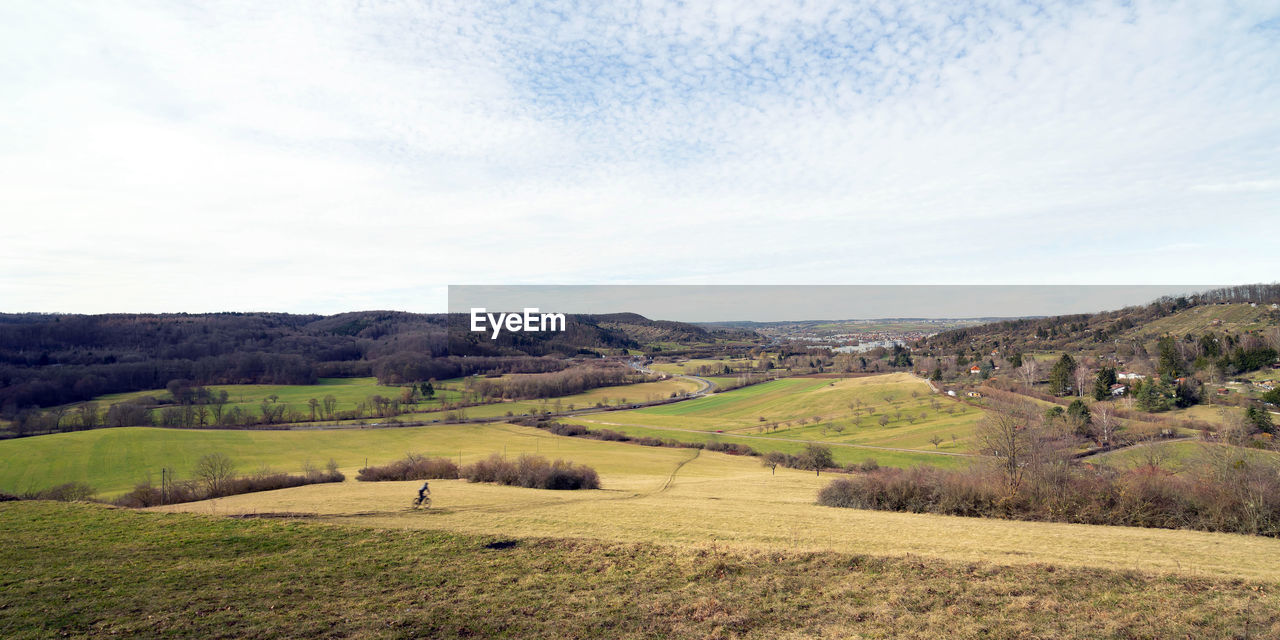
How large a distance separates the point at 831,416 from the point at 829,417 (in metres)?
0.78

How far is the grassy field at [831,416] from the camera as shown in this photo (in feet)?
232

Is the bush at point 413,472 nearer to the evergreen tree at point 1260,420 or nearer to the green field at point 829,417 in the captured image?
the green field at point 829,417

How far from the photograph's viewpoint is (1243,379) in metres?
76.7

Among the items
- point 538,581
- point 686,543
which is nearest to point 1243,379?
point 686,543

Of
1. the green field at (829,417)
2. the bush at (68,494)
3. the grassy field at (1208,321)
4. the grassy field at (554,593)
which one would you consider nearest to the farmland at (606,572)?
the grassy field at (554,593)

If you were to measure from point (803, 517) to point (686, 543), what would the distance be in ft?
28.5

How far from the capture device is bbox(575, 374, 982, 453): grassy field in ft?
232

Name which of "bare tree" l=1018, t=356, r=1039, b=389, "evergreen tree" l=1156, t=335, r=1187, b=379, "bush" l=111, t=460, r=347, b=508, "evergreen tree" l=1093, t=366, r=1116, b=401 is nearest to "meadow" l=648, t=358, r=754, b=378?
"bare tree" l=1018, t=356, r=1039, b=389

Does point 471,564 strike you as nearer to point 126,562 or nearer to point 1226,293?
point 126,562

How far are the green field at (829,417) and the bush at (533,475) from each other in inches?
1481

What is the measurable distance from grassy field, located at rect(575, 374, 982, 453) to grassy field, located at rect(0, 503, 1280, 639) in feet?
177

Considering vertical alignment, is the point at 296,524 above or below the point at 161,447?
above

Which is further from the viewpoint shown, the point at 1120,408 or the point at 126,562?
the point at 1120,408

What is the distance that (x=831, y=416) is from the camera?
87.9 metres
